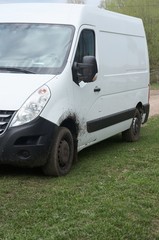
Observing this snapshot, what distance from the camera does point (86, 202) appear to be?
5.47 metres

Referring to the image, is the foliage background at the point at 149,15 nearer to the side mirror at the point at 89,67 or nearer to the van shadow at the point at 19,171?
the side mirror at the point at 89,67

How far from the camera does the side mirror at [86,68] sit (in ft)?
23.3

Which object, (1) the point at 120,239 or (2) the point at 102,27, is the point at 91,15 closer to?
(2) the point at 102,27

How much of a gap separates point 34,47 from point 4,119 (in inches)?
54.2

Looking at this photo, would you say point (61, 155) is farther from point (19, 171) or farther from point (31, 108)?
point (31, 108)

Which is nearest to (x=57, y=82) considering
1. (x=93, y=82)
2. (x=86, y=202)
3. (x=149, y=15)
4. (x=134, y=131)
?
(x=93, y=82)

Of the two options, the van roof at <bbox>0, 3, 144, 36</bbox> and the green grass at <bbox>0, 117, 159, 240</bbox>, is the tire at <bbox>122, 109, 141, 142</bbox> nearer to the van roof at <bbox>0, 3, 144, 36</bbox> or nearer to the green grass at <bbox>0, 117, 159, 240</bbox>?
the green grass at <bbox>0, 117, 159, 240</bbox>

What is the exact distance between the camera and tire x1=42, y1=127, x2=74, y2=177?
664 cm

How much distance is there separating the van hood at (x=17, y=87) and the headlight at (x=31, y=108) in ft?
0.18

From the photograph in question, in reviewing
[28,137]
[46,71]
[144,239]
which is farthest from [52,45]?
[144,239]

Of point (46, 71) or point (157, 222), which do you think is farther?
point (46, 71)

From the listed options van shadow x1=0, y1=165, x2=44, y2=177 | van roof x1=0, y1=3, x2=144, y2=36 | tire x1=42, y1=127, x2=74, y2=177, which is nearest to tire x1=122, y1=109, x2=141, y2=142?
van roof x1=0, y1=3, x2=144, y2=36

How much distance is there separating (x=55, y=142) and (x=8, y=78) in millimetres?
986

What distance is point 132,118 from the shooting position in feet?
32.8
